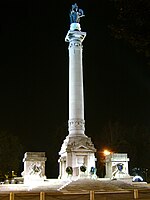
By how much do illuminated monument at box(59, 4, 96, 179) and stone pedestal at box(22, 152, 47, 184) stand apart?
294cm

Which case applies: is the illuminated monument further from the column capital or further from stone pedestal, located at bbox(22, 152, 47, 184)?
stone pedestal, located at bbox(22, 152, 47, 184)

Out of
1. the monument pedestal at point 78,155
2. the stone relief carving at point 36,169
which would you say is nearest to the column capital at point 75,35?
the monument pedestal at point 78,155

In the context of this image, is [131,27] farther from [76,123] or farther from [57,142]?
[57,142]

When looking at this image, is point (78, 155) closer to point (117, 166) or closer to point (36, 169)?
point (36, 169)

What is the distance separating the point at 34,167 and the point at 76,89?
11724mm

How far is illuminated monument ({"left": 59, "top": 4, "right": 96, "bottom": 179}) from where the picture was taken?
41906 mm

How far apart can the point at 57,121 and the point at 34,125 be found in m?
5.57

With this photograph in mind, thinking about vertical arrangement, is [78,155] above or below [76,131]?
below

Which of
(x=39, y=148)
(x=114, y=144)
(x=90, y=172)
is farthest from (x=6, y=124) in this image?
(x=90, y=172)

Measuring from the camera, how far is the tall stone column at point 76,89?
44.1 metres

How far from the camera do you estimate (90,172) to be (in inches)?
1635

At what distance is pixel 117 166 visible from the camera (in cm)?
4559

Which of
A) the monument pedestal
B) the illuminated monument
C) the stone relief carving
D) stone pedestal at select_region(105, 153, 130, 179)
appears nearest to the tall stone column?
the illuminated monument

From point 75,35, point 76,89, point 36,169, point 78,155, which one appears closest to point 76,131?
point 78,155
